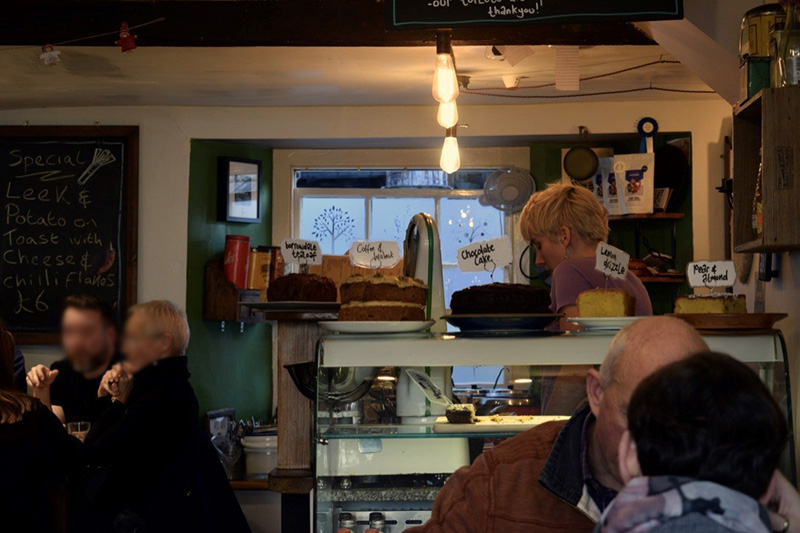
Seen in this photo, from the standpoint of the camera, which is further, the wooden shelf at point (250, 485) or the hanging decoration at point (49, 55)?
the wooden shelf at point (250, 485)

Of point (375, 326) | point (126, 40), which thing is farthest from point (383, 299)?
point (126, 40)

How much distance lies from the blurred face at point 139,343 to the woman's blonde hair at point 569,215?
109 inches

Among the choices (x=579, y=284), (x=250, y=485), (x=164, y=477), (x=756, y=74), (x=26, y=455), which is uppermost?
(x=756, y=74)

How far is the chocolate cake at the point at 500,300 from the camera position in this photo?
213cm

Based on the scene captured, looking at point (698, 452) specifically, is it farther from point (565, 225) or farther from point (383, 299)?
point (565, 225)

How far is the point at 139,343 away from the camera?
0.47 meters

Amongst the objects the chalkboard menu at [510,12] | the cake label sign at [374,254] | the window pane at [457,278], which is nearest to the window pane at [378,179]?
the window pane at [457,278]

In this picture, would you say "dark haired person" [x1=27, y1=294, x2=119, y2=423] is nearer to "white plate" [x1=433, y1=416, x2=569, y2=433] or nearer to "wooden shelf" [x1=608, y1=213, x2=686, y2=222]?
"white plate" [x1=433, y1=416, x2=569, y2=433]

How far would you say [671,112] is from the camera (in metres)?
5.52

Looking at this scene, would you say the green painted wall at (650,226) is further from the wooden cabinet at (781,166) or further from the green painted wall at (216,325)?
the wooden cabinet at (781,166)

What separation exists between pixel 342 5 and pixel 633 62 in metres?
1.60

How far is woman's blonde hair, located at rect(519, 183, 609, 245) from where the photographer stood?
3.16 m

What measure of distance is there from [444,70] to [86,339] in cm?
336

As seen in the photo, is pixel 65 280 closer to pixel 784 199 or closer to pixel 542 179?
pixel 542 179
